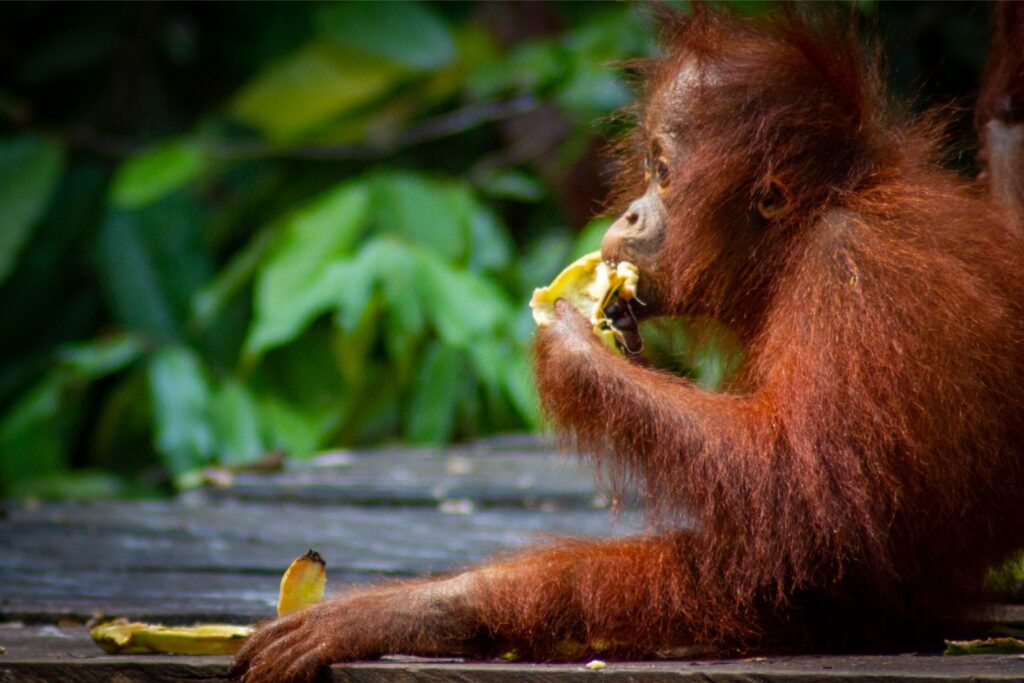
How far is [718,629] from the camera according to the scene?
91.0 inches

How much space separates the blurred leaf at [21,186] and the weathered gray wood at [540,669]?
4676 mm

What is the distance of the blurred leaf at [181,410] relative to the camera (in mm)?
5949

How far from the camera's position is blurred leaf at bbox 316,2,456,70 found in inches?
273

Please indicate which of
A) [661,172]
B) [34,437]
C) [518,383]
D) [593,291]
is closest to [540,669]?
[593,291]

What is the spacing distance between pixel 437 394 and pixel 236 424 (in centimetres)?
87

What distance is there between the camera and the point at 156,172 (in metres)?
6.35

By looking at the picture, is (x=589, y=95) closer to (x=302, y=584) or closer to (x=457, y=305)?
(x=457, y=305)

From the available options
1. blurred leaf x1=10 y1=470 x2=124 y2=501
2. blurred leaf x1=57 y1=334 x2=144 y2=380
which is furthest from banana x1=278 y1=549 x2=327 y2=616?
blurred leaf x1=57 y1=334 x2=144 y2=380

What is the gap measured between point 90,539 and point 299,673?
5.77 feet

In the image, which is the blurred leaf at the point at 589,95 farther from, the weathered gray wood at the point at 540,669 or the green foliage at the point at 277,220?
the weathered gray wood at the point at 540,669

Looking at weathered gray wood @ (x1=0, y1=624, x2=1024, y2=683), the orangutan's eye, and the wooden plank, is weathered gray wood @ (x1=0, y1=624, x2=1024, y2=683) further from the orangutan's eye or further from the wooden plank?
the orangutan's eye

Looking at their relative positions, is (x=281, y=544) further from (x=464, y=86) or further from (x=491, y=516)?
(x=464, y=86)

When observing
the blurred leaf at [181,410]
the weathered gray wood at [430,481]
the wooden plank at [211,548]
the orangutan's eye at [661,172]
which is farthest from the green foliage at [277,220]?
the orangutan's eye at [661,172]

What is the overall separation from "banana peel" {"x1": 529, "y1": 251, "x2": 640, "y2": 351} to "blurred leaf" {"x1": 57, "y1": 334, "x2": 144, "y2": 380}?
397cm
